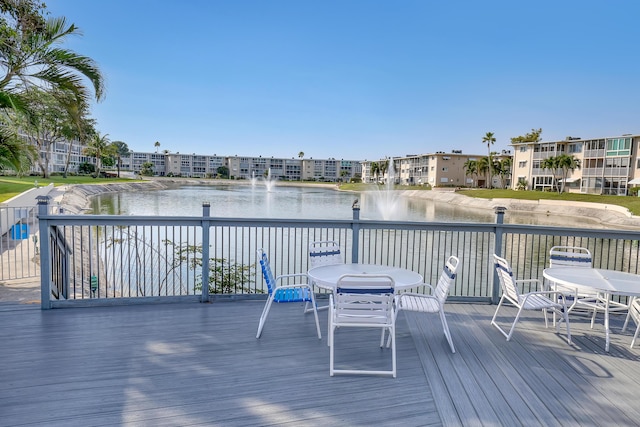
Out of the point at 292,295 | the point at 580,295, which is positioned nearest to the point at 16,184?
the point at 292,295

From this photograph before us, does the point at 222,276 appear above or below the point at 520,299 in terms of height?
below

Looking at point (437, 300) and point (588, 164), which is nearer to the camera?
point (437, 300)

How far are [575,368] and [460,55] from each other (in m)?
30.9

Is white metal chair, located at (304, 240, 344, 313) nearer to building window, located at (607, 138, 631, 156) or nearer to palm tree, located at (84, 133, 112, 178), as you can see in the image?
building window, located at (607, 138, 631, 156)

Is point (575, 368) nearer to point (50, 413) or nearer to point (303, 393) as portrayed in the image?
point (303, 393)

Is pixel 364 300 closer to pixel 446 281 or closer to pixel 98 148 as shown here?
pixel 446 281

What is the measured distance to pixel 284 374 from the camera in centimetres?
315

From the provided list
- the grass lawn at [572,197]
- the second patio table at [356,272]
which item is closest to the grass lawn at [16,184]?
the second patio table at [356,272]

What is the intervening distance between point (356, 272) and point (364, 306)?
833mm

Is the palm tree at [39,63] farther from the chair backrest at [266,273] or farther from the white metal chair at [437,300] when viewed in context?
the white metal chair at [437,300]

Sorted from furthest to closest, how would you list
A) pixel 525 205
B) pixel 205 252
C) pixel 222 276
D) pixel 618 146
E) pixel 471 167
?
1. pixel 471 167
2. pixel 618 146
3. pixel 525 205
4. pixel 222 276
5. pixel 205 252

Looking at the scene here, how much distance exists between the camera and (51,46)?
6.84m

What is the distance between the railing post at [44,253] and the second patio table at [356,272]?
318cm

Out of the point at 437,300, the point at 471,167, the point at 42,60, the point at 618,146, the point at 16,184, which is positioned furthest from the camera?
the point at 471,167
